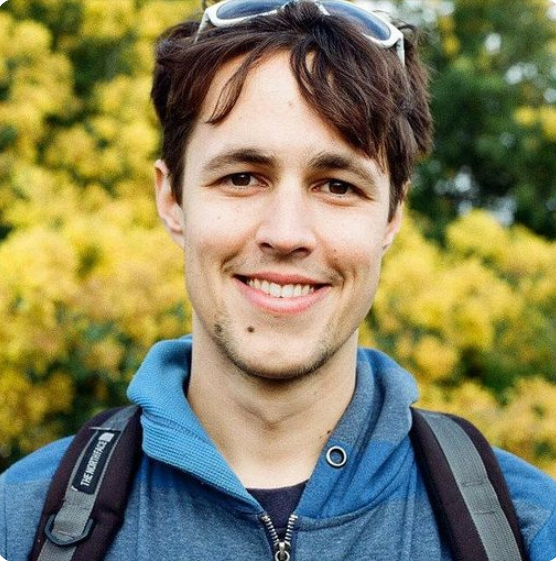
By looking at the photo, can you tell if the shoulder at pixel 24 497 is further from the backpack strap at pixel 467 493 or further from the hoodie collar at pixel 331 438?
the backpack strap at pixel 467 493

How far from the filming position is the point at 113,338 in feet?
10.4

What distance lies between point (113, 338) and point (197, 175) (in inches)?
50.9

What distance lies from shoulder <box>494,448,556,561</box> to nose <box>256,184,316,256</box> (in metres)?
0.67

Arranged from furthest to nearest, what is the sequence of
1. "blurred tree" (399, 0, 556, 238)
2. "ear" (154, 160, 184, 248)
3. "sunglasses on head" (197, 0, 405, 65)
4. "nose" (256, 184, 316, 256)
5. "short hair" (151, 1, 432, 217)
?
"blurred tree" (399, 0, 556, 238) < "ear" (154, 160, 184, 248) < "sunglasses on head" (197, 0, 405, 65) < "short hair" (151, 1, 432, 217) < "nose" (256, 184, 316, 256)

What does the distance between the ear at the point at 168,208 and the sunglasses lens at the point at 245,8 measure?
42 cm

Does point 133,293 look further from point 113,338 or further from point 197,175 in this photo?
point 197,175

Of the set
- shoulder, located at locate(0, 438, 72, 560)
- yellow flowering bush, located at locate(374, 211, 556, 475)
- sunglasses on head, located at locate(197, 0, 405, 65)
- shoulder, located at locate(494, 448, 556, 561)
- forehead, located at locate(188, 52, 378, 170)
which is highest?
sunglasses on head, located at locate(197, 0, 405, 65)

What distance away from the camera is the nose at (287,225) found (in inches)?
72.4

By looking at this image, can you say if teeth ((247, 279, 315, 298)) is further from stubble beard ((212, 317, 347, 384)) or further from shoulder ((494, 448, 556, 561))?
shoulder ((494, 448, 556, 561))

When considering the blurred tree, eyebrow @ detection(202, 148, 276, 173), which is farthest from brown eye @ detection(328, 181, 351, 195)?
the blurred tree

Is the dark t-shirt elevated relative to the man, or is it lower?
lower

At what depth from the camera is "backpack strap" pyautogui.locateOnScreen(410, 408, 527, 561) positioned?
174cm

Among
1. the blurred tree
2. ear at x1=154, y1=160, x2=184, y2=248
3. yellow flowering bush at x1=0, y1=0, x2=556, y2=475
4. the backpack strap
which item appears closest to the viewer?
the backpack strap

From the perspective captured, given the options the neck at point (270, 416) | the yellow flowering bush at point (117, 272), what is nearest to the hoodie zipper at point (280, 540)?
the neck at point (270, 416)
